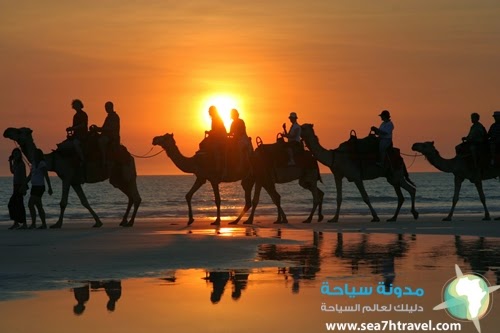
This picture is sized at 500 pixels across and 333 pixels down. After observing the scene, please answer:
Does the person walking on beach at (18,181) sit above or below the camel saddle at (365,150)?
below

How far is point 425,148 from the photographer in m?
30.5

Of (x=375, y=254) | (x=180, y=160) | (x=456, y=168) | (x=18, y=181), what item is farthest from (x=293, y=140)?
(x=375, y=254)

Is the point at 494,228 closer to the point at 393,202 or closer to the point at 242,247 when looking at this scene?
the point at 242,247

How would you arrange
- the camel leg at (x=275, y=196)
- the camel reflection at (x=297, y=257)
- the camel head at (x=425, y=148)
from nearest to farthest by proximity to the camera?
the camel reflection at (x=297, y=257) < the camel leg at (x=275, y=196) < the camel head at (x=425, y=148)

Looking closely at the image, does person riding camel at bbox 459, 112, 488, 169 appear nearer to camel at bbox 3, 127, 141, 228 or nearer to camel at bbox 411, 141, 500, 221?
camel at bbox 411, 141, 500, 221

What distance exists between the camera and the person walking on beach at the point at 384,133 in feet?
93.1

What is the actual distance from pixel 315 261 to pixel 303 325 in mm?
5965

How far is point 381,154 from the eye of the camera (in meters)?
28.9

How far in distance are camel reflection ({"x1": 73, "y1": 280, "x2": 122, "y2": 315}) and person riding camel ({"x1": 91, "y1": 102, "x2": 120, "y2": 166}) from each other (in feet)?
41.9

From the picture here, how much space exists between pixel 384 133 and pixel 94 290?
55.1 ft

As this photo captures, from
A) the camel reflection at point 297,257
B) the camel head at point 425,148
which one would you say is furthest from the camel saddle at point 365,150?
the camel reflection at point 297,257

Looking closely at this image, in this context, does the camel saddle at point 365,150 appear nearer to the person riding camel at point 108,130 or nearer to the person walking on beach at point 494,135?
the person walking on beach at point 494,135

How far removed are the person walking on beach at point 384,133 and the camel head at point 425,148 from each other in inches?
69.6

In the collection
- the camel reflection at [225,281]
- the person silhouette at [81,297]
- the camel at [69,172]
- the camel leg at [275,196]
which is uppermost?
the camel at [69,172]
